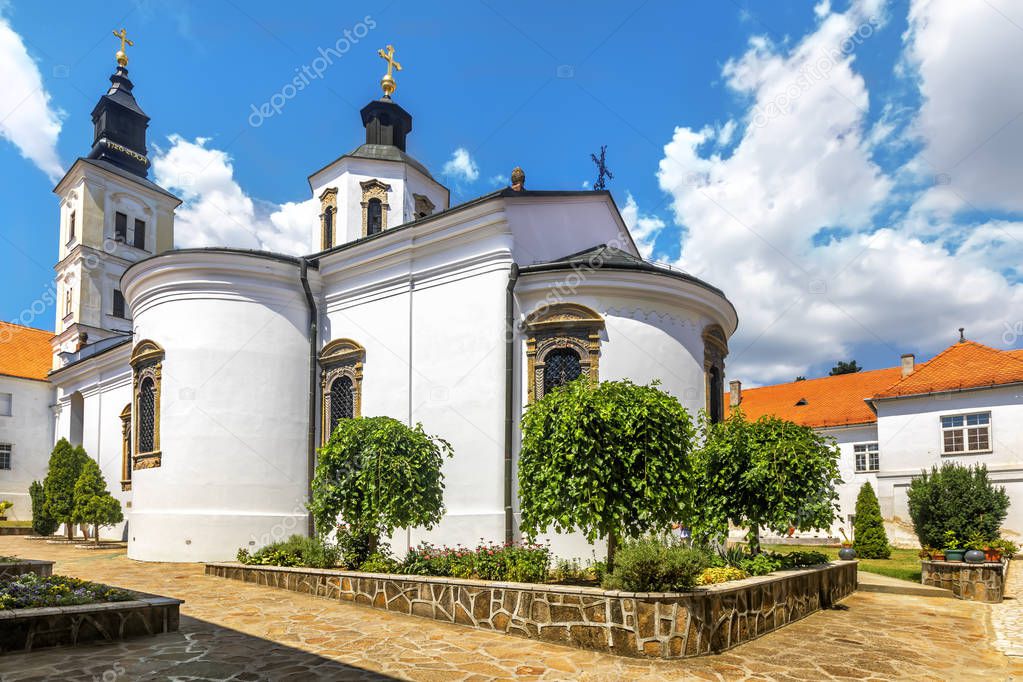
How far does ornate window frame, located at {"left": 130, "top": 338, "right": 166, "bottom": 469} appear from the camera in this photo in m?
16.9

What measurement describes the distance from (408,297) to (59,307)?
23733mm

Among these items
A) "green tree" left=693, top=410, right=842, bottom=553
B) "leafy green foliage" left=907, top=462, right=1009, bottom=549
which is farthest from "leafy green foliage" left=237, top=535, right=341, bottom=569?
"leafy green foliage" left=907, top=462, right=1009, bottom=549

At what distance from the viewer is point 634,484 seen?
9.51 metres

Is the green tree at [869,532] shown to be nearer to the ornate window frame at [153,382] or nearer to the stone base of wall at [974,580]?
the stone base of wall at [974,580]

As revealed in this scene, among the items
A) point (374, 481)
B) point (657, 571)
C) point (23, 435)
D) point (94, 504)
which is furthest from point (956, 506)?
point (23, 435)

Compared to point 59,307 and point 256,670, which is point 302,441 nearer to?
point 256,670

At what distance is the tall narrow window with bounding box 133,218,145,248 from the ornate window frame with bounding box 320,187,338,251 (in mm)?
15240

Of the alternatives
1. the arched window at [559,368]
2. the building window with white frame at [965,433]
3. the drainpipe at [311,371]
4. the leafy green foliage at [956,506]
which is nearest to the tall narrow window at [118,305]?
the drainpipe at [311,371]

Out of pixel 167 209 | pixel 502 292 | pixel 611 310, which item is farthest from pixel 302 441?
pixel 167 209

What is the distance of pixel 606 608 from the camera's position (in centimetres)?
793

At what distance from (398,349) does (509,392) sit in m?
3.24

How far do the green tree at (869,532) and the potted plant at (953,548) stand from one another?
6978 mm

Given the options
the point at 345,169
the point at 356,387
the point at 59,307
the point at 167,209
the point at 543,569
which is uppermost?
the point at 167,209

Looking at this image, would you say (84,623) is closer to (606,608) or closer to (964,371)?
(606,608)
